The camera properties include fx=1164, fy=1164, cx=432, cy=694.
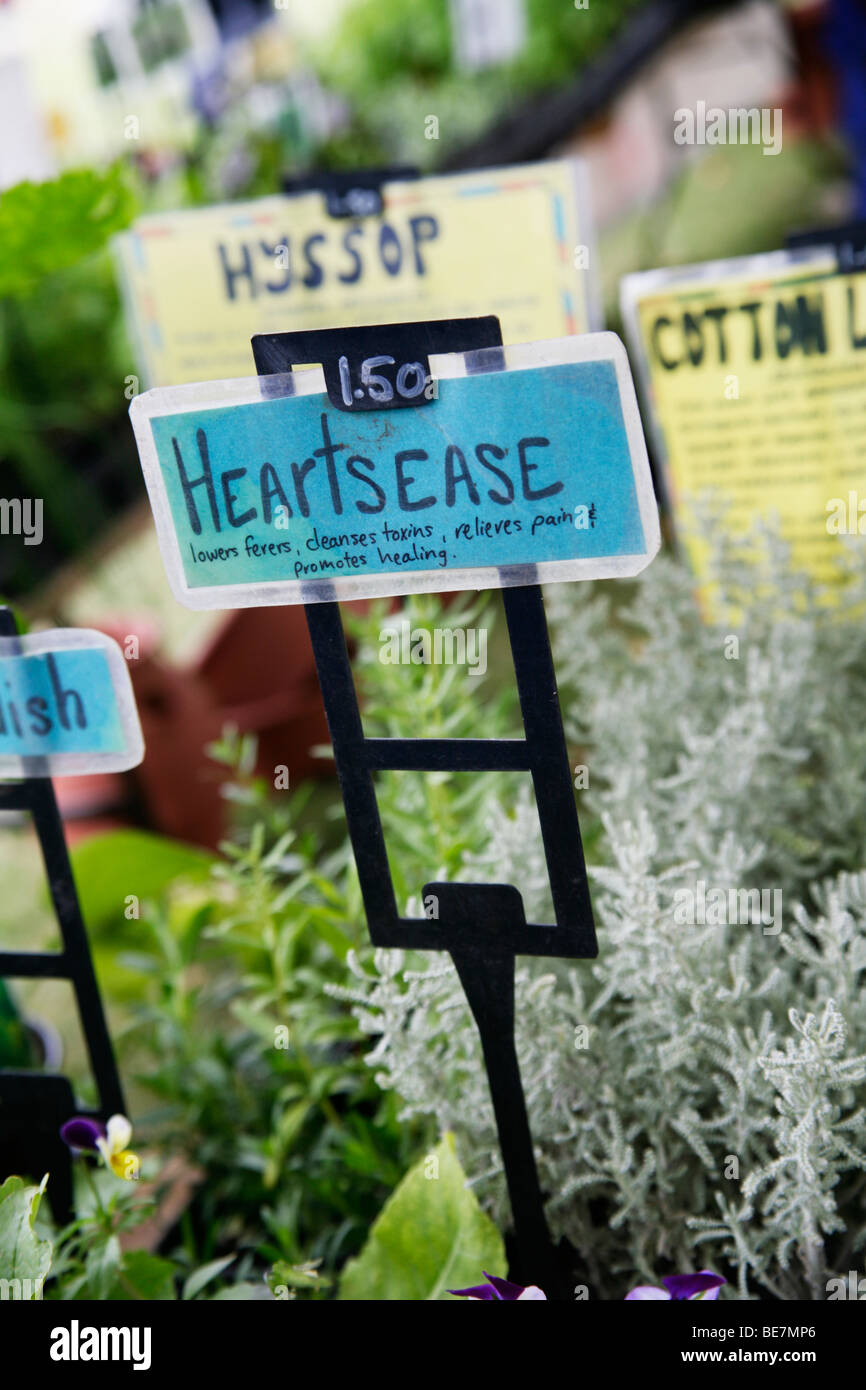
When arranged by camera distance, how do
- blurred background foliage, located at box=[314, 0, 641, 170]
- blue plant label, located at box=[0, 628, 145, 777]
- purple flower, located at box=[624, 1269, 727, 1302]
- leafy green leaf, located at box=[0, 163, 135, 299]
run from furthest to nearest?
blurred background foliage, located at box=[314, 0, 641, 170] → leafy green leaf, located at box=[0, 163, 135, 299] → blue plant label, located at box=[0, 628, 145, 777] → purple flower, located at box=[624, 1269, 727, 1302]

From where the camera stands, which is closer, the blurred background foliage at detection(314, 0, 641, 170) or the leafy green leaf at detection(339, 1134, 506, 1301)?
the leafy green leaf at detection(339, 1134, 506, 1301)

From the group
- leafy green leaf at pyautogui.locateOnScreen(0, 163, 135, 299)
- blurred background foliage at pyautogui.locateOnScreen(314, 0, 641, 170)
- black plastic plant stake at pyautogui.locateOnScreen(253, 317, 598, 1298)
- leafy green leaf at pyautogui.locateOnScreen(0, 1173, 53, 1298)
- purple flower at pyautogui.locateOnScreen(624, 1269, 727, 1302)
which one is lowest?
purple flower at pyautogui.locateOnScreen(624, 1269, 727, 1302)

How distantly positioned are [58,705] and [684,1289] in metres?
0.47

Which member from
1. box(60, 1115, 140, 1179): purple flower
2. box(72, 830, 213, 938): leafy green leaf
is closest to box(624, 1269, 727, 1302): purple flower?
box(60, 1115, 140, 1179): purple flower

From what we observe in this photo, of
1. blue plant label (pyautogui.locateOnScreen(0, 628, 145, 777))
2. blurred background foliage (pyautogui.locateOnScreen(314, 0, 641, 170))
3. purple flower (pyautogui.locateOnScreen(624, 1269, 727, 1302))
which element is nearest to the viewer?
purple flower (pyautogui.locateOnScreen(624, 1269, 727, 1302))

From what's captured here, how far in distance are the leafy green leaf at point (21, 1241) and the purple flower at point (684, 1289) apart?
0.97 feet

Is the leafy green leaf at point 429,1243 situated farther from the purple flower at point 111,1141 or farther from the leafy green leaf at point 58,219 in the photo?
the leafy green leaf at point 58,219

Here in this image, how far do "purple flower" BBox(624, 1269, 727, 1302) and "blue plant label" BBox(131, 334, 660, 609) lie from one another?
0.36 metres

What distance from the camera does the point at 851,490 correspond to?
1086 millimetres

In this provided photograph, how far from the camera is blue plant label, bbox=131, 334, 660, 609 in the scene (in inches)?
23.0

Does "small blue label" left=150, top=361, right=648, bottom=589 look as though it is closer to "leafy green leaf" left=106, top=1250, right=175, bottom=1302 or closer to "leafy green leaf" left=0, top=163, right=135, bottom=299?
"leafy green leaf" left=106, top=1250, right=175, bottom=1302

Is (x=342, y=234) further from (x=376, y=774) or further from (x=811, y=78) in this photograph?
(x=811, y=78)

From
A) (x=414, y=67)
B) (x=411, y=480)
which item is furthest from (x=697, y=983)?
(x=414, y=67)

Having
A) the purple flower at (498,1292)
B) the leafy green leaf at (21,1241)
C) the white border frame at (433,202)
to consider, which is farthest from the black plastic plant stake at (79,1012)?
the white border frame at (433,202)
